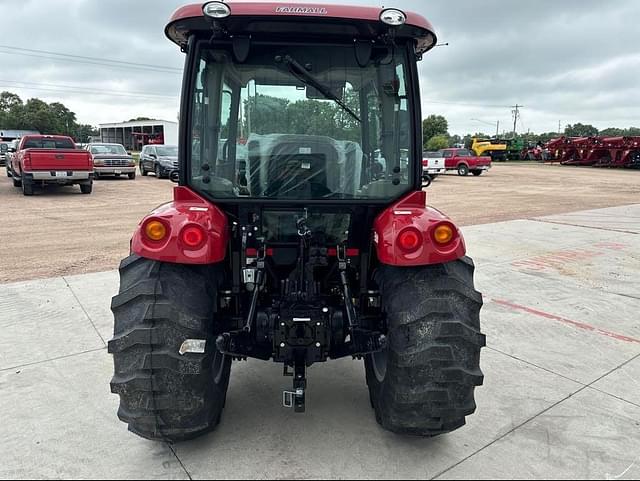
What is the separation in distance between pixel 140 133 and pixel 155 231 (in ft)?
250

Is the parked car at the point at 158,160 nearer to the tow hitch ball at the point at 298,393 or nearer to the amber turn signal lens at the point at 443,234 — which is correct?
the tow hitch ball at the point at 298,393

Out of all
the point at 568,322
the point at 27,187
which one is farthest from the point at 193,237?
the point at 27,187

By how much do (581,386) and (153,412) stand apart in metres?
3.14

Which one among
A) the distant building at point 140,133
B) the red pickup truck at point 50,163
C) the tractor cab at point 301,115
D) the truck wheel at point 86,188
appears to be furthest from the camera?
the distant building at point 140,133

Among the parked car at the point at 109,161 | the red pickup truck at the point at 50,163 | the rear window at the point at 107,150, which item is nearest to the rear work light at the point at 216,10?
the red pickup truck at the point at 50,163

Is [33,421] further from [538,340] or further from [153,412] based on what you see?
[538,340]

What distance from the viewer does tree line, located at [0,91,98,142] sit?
76375mm

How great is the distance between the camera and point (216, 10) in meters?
2.40

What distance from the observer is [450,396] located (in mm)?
2500

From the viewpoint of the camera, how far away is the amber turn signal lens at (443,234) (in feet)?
8.41

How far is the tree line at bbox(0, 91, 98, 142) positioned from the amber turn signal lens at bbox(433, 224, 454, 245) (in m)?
84.5

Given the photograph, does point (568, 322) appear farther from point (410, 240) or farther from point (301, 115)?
point (301, 115)

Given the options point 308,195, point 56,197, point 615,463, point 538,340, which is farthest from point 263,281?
point 56,197

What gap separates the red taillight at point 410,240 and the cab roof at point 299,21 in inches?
43.6
